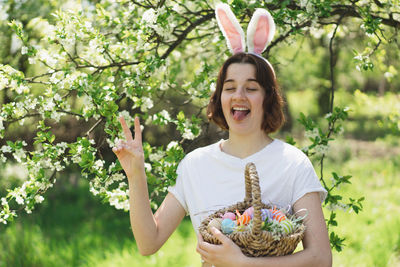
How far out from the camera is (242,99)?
5.83 feet

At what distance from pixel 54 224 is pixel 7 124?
2.94 metres

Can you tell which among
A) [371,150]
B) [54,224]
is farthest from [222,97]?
[371,150]

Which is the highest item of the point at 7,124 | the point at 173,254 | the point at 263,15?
the point at 263,15

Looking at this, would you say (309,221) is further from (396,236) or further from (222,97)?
(396,236)

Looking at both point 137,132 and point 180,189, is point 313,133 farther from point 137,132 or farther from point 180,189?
point 137,132

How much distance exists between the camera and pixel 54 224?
5086 mm

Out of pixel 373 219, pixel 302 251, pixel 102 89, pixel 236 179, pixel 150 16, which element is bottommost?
pixel 373 219

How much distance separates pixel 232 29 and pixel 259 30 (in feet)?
0.37

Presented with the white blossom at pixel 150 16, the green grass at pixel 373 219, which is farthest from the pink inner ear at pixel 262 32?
the green grass at pixel 373 219

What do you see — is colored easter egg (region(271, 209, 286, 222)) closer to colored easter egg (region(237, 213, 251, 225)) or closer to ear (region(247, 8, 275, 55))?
colored easter egg (region(237, 213, 251, 225))

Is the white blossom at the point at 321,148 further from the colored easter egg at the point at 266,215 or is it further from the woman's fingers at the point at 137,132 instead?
the woman's fingers at the point at 137,132

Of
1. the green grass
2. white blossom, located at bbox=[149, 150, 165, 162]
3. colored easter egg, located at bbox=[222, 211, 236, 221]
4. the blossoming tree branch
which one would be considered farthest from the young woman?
the green grass

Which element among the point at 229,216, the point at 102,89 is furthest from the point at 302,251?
the point at 102,89

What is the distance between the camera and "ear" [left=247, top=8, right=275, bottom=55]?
1.96m
